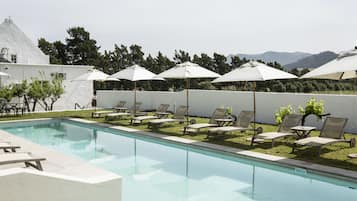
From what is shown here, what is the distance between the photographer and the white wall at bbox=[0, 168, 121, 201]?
4887mm

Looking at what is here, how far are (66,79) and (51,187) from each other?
22.9 m

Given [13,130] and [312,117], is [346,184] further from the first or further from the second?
[13,130]

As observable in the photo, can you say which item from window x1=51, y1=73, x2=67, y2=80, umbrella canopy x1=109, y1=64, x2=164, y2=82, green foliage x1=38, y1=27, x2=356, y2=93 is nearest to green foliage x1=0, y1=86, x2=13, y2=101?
window x1=51, y1=73, x2=67, y2=80

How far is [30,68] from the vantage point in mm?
24750

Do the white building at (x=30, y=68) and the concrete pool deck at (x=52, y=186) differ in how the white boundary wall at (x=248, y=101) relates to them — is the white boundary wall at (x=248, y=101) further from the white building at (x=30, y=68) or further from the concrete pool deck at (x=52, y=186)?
the concrete pool deck at (x=52, y=186)

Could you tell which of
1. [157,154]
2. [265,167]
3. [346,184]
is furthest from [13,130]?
[346,184]

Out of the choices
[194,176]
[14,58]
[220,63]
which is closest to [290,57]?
[220,63]

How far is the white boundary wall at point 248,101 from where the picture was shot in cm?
1336

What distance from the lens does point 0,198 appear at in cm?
481

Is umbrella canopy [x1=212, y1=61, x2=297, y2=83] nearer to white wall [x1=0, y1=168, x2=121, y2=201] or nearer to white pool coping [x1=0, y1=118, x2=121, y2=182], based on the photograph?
white pool coping [x1=0, y1=118, x2=121, y2=182]

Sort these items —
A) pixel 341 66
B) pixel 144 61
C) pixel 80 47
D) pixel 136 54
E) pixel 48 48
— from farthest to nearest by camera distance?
1. pixel 80 47
2. pixel 48 48
3. pixel 136 54
4. pixel 144 61
5. pixel 341 66

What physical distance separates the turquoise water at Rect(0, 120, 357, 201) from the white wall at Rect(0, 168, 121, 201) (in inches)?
65.1

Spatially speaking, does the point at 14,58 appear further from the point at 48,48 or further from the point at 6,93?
the point at 48,48

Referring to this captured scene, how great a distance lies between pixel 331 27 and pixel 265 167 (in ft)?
41.5
